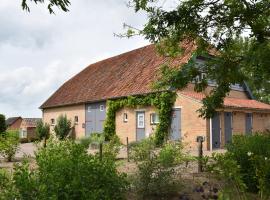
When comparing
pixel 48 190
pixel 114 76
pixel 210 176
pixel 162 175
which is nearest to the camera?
pixel 48 190

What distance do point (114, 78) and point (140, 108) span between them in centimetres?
588

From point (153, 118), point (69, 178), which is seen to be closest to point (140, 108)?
point (153, 118)

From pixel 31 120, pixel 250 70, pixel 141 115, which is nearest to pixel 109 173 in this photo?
pixel 250 70

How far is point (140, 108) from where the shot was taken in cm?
2619

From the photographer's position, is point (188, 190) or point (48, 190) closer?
point (48, 190)

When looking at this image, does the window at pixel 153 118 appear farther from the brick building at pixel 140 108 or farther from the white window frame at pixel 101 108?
the white window frame at pixel 101 108

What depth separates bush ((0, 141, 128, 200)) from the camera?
5.52m

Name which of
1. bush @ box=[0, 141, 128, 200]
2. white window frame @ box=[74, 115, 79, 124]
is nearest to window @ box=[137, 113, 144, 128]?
white window frame @ box=[74, 115, 79, 124]

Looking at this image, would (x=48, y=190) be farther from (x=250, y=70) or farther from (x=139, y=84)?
(x=139, y=84)

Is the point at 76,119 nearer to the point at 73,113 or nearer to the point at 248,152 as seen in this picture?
the point at 73,113

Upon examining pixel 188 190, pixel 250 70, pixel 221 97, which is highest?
pixel 250 70

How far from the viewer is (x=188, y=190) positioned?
856cm

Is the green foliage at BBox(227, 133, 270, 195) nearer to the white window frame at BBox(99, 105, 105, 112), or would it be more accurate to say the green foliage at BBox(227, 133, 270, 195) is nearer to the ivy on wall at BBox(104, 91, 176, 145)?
the ivy on wall at BBox(104, 91, 176, 145)

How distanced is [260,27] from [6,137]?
12.4 m
